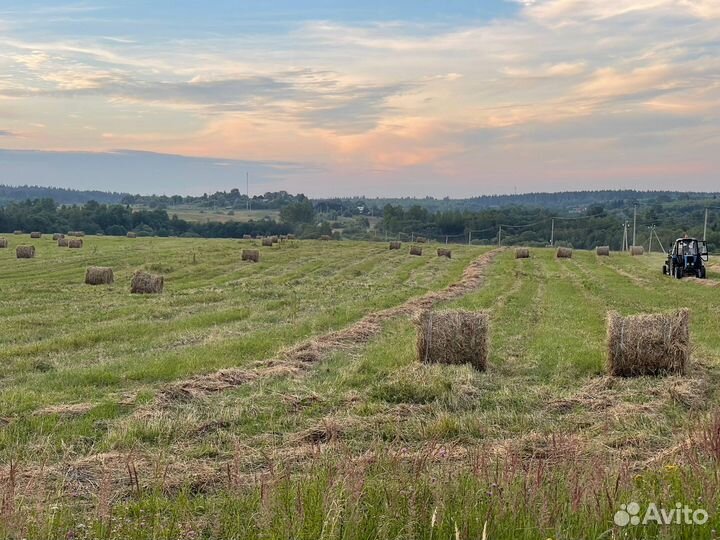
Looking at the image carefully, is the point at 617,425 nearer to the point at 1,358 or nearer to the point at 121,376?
the point at 121,376

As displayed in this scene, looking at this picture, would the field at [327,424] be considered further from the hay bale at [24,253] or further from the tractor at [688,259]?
the hay bale at [24,253]

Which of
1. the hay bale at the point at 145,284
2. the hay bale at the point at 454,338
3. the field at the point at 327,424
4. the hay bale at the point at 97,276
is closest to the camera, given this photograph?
the field at the point at 327,424

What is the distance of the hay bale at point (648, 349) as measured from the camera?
11219 millimetres

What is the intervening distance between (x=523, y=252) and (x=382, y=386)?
42914mm

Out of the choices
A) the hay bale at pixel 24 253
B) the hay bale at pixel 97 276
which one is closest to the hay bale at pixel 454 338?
the hay bale at pixel 97 276

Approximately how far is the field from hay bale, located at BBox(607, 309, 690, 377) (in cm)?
38

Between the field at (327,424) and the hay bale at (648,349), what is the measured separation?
384 mm

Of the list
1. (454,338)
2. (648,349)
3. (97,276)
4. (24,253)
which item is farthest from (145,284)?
(24,253)

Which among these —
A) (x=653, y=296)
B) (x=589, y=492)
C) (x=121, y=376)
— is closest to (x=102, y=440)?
(x=121, y=376)

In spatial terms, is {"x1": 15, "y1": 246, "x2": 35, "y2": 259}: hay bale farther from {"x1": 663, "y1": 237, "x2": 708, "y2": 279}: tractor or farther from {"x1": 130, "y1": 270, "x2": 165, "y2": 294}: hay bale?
{"x1": 663, "y1": 237, "x2": 708, "y2": 279}: tractor

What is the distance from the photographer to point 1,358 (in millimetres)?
12039

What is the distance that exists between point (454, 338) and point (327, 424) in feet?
15.2

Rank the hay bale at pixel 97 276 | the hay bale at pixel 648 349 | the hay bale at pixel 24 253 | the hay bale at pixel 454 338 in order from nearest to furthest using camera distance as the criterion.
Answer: the hay bale at pixel 648 349, the hay bale at pixel 454 338, the hay bale at pixel 97 276, the hay bale at pixel 24 253

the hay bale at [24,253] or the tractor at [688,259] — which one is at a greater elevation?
the tractor at [688,259]
